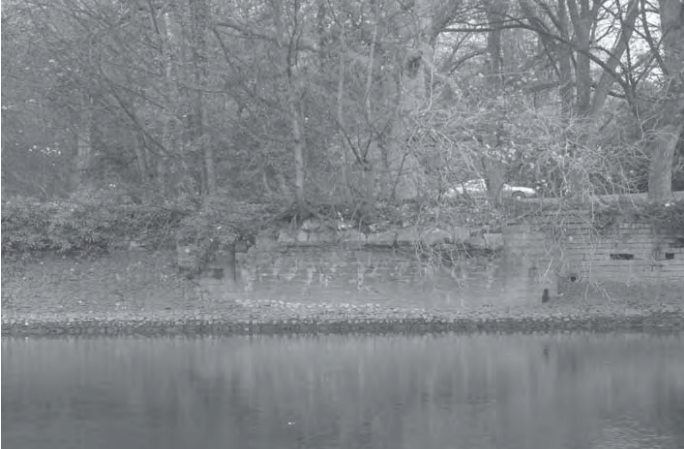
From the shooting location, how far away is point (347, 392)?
486 inches

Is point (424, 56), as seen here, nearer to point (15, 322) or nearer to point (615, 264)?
point (615, 264)

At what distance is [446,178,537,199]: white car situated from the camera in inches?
766

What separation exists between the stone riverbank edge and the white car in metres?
2.31

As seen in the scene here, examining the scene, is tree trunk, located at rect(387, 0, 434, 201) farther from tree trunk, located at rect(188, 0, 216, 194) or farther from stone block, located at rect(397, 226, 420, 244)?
tree trunk, located at rect(188, 0, 216, 194)

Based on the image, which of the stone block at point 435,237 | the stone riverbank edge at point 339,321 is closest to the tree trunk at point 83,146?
the stone riverbank edge at point 339,321

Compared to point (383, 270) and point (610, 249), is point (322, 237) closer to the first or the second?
point (383, 270)

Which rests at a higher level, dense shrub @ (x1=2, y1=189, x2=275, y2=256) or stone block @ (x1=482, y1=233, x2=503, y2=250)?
dense shrub @ (x1=2, y1=189, x2=275, y2=256)

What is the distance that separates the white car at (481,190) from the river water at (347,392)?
10.9 feet

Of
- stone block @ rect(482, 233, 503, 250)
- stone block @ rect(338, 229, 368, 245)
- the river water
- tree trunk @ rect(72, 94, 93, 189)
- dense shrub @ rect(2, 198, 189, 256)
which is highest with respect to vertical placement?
tree trunk @ rect(72, 94, 93, 189)

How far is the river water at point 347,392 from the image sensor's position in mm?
9953

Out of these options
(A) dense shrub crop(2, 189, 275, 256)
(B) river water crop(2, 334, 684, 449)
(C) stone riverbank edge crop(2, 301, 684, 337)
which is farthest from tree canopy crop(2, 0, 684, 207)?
(B) river water crop(2, 334, 684, 449)

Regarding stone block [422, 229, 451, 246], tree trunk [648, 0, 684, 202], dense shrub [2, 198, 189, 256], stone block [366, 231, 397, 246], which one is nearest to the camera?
stone block [422, 229, 451, 246]

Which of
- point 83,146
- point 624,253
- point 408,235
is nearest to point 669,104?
point 624,253

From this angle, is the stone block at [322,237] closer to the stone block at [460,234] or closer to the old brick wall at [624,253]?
the stone block at [460,234]
